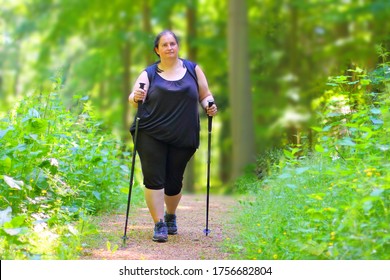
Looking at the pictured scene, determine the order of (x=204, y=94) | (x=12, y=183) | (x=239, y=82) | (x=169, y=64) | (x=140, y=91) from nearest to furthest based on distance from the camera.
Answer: (x=12, y=183)
(x=140, y=91)
(x=169, y=64)
(x=204, y=94)
(x=239, y=82)

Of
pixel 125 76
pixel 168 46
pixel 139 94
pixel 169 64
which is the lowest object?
pixel 139 94

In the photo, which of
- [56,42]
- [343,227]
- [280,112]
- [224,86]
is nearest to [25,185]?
[343,227]

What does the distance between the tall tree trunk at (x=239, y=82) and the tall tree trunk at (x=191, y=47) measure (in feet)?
9.32

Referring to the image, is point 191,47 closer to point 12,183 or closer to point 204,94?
point 204,94

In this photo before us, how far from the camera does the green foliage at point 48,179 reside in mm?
4305

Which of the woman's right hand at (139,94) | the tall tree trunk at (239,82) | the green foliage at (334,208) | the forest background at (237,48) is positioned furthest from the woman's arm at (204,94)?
the tall tree trunk at (239,82)

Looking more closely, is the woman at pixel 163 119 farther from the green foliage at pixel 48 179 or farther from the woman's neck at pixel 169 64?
the green foliage at pixel 48 179

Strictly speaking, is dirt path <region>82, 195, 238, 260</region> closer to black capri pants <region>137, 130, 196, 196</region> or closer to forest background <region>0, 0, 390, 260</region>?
black capri pants <region>137, 130, 196, 196</region>

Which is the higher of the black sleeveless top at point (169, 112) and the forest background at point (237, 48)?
the forest background at point (237, 48)

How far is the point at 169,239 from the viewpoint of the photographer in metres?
Answer: 5.49

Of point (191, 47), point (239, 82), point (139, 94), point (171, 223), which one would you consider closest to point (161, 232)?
point (171, 223)

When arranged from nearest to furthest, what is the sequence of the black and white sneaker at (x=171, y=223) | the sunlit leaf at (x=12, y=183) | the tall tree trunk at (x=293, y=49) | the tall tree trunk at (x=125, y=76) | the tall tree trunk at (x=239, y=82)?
the sunlit leaf at (x=12, y=183) → the black and white sneaker at (x=171, y=223) → the tall tree trunk at (x=239, y=82) → the tall tree trunk at (x=293, y=49) → the tall tree trunk at (x=125, y=76)

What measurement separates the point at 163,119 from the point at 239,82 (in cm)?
746

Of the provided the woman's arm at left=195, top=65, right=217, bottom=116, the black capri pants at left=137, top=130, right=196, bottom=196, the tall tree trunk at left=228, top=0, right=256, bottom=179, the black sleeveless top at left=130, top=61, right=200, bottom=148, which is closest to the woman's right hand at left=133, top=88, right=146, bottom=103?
the black sleeveless top at left=130, top=61, right=200, bottom=148
